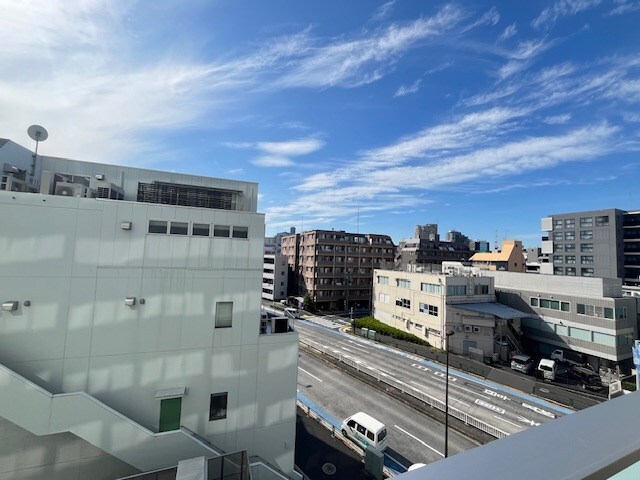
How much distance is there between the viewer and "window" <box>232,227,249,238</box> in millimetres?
11234

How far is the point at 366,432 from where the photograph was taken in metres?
14.1

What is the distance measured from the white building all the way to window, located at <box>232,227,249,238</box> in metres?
44.7

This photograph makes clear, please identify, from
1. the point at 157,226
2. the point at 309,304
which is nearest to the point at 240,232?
the point at 157,226

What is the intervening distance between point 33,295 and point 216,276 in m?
4.85

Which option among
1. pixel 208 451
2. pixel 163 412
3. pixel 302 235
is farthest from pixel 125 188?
pixel 302 235

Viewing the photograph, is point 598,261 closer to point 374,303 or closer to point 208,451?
point 374,303

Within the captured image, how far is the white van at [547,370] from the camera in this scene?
77.2ft

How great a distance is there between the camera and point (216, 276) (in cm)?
1080

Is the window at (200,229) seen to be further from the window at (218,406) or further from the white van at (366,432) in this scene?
the white van at (366,432)

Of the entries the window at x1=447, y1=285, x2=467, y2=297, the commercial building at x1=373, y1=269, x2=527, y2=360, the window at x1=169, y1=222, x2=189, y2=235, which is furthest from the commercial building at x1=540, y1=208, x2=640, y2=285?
the window at x1=169, y1=222, x2=189, y2=235

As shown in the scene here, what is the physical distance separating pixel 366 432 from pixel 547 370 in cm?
1768

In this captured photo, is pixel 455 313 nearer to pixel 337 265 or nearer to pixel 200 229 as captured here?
pixel 337 265

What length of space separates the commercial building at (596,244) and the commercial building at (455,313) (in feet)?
72.5

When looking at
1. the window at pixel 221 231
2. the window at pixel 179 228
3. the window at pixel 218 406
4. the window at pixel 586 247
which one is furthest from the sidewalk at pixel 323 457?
the window at pixel 586 247
